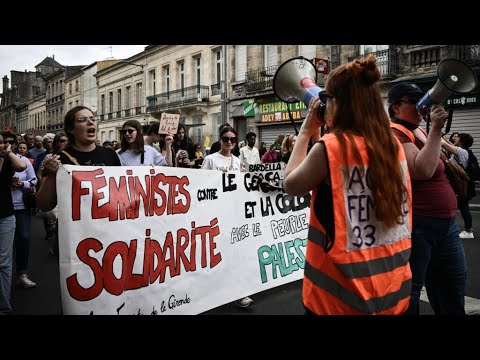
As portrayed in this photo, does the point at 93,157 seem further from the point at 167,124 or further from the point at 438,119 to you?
the point at 167,124

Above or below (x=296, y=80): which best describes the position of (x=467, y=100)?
above

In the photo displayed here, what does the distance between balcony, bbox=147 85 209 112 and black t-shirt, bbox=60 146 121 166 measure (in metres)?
23.3

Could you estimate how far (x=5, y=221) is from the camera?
3.56 m

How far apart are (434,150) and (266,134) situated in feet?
66.5

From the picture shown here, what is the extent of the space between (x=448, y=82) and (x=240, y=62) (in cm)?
2267

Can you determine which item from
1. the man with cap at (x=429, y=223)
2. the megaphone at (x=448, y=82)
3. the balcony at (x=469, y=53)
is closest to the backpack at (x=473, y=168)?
the man with cap at (x=429, y=223)

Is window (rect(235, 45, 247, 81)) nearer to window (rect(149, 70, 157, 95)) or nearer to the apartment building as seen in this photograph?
the apartment building

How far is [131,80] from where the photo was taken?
35.8 metres

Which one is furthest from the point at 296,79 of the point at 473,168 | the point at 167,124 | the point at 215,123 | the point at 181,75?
the point at 181,75

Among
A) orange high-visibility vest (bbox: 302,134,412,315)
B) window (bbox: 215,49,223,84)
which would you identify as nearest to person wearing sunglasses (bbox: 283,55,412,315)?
orange high-visibility vest (bbox: 302,134,412,315)

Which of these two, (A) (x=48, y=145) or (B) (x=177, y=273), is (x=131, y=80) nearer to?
(A) (x=48, y=145)

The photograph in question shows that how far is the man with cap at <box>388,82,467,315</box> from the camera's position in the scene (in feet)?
8.28

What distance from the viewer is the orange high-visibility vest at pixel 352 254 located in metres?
1.66
